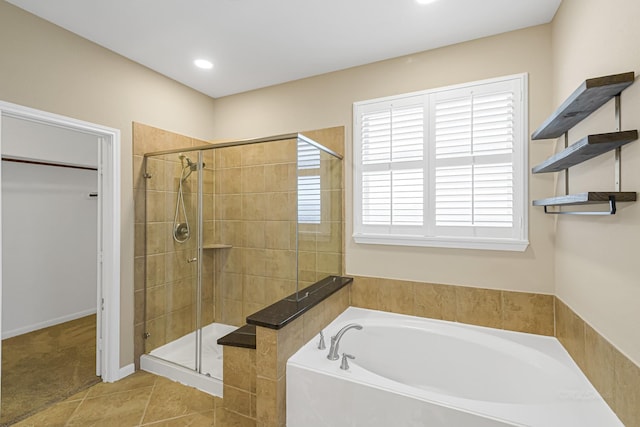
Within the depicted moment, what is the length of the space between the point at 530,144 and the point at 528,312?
1176 mm

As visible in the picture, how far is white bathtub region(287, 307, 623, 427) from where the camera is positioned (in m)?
1.36

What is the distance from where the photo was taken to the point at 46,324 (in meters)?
3.48

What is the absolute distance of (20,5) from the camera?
1.85 metres

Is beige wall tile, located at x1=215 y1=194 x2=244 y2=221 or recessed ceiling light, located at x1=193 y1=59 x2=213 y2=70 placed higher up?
recessed ceiling light, located at x1=193 y1=59 x2=213 y2=70

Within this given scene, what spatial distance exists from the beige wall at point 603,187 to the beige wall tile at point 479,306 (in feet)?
1.43

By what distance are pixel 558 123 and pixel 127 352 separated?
351cm

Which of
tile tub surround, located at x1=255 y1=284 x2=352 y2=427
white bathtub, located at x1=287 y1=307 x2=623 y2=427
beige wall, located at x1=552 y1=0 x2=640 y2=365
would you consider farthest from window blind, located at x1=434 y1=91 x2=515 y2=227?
tile tub surround, located at x1=255 y1=284 x2=352 y2=427

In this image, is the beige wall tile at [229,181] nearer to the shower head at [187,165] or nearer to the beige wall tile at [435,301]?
the shower head at [187,165]

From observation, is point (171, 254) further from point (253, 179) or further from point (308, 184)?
point (308, 184)

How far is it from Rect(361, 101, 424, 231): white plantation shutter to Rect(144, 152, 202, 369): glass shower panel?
1.52m

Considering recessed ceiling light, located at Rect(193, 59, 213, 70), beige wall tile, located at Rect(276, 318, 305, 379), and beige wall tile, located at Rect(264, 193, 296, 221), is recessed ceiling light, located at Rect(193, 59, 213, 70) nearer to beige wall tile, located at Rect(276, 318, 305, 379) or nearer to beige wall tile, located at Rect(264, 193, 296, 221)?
beige wall tile, located at Rect(264, 193, 296, 221)

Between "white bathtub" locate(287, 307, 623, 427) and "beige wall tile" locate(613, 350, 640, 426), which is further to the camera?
"white bathtub" locate(287, 307, 623, 427)

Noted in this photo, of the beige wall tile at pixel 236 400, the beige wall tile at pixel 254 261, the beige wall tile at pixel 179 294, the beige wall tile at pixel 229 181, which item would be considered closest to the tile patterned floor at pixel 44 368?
the beige wall tile at pixel 179 294

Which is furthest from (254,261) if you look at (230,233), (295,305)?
(295,305)
